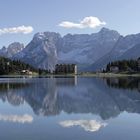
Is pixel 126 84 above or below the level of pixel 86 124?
below

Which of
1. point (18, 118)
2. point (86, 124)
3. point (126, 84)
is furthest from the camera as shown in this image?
point (126, 84)

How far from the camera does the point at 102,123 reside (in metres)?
35.2

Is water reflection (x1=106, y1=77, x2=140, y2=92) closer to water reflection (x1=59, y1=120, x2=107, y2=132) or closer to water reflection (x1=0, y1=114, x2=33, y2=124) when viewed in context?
water reflection (x1=0, y1=114, x2=33, y2=124)

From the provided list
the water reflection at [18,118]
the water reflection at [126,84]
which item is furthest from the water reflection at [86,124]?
the water reflection at [126,84]

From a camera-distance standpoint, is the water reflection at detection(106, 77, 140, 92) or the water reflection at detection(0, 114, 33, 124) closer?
the water reflection at detection(0, 114, 33, 124)

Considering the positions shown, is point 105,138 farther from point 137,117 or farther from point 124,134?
point 137,117

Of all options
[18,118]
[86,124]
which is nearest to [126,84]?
[18,118]

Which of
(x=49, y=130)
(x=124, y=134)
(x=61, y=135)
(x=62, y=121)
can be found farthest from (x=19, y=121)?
(x=124, y=134)

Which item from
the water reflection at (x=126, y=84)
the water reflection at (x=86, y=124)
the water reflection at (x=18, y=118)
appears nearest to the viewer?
the water reflection at (x=86, y=124)

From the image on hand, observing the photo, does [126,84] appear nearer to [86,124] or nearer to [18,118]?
[18,118]

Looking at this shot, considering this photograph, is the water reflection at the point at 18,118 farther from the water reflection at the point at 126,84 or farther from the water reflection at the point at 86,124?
the water reflection at the point at 126,84

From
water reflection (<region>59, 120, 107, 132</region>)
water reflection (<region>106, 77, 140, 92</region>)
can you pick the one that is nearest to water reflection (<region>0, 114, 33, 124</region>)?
water reflection (<region>59, 120, 107, 132</region>)

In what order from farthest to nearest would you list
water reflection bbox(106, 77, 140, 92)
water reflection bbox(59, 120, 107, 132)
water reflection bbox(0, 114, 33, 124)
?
water reflection bbox(106, 77, 140, 92), water reflection bbox(0, 114, 33, 124), water reflection bbox(59, 120, 107, 132)

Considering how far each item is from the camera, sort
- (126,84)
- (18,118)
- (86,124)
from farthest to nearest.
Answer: (126,84), (18,118), (86,124)
